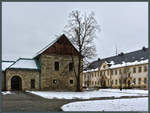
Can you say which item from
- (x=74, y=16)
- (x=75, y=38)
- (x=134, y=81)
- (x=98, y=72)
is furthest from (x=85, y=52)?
(x=98, y=72)

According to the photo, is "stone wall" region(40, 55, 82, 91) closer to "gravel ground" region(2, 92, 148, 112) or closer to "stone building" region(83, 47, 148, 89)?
"stone building" region(83, 47, 148, 89)

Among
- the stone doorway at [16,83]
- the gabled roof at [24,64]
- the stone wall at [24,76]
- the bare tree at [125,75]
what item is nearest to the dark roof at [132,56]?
the bare tree at [125,75]

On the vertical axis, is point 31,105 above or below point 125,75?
above

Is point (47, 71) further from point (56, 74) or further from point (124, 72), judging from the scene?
point (124, 72)

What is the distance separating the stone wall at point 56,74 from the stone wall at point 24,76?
107cm

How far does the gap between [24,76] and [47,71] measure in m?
3.87

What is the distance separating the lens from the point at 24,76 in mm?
35375

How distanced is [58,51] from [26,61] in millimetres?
5847

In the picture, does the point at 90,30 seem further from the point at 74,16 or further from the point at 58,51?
the point at 58,51

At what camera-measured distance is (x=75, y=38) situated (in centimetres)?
3234

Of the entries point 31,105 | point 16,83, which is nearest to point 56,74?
point 16,83

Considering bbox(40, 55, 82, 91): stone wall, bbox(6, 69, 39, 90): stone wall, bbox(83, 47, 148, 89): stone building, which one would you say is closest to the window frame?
bbox(40, 55, 82, 91): stone wall

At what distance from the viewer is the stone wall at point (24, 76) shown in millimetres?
34469

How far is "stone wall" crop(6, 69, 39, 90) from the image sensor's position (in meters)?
34.5
